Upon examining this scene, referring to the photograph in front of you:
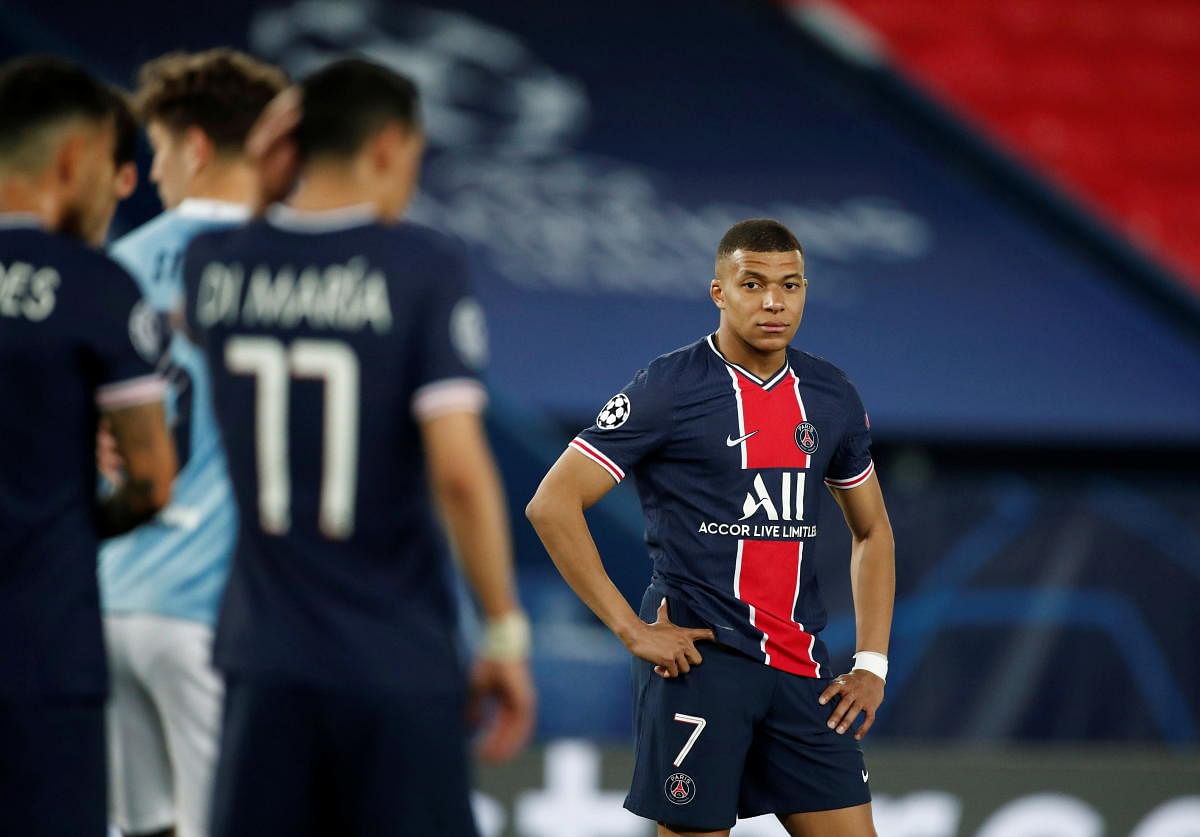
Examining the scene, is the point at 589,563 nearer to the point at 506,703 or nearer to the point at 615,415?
the point at 615,415

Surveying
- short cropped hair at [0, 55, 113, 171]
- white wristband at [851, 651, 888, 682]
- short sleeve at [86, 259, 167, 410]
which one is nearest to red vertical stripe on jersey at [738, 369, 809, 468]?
white wristband at [851, 651, 888, 682]

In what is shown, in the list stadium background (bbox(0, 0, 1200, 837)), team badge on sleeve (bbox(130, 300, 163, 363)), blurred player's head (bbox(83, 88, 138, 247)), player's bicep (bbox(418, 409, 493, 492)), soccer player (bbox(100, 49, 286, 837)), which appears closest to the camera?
player's bicep (bbox(418, 409, 493, 492))

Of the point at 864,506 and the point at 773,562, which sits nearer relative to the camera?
the point at 773,562

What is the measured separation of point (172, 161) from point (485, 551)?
1.70 m

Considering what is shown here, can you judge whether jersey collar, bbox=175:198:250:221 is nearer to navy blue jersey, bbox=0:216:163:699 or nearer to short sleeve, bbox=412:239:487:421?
navy blue jersey, bbox=0:216:163:699

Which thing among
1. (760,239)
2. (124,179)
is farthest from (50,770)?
(760,239)

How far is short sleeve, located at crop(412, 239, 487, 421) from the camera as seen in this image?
101 inches

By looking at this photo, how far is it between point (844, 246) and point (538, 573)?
2841mm

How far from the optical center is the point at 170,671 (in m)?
3.54

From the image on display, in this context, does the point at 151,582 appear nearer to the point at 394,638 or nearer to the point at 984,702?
the point at 394,638

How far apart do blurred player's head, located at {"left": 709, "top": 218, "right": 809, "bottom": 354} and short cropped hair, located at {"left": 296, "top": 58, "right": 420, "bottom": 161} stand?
4.16ft

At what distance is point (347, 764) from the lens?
102 inches

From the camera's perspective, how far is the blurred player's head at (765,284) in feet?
12.4

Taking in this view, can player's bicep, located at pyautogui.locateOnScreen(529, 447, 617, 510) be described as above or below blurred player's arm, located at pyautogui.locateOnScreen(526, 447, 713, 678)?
above
